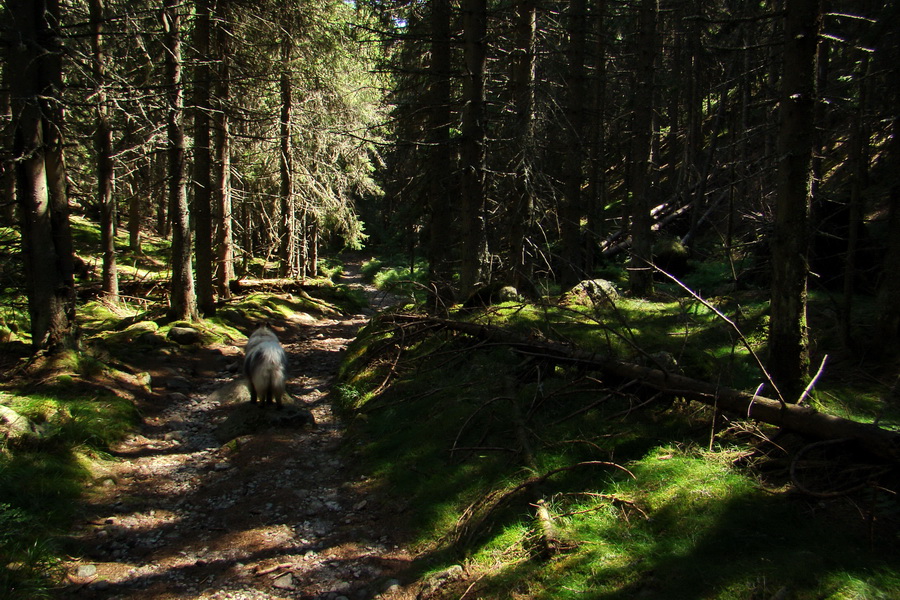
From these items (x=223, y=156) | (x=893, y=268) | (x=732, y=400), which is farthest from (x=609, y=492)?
(x=223, y=156)

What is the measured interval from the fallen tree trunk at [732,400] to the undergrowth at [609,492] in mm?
186

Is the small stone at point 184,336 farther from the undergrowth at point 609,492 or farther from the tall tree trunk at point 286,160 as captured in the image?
the tall tree trunk at point 286,160

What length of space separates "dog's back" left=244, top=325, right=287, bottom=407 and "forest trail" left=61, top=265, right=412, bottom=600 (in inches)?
10.5

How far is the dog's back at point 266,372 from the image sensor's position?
783 centimetres

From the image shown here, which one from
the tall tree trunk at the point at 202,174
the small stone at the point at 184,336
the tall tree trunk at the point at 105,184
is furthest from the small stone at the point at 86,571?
the tall tree trunk at the point at 105,184

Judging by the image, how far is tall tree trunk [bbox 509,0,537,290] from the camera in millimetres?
10406

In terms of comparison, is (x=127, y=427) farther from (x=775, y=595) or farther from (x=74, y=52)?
(x=775, y=595)

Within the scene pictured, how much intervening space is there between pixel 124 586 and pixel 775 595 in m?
4.83

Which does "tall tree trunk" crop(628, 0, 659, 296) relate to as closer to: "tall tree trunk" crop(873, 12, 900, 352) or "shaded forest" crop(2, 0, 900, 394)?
"shaded forest" crop(2, 0, 900, 394)

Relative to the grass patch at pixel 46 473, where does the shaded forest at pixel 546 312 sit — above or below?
above

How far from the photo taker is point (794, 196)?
500cm

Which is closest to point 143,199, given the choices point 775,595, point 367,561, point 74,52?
point 74,52

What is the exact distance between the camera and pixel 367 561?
4668mm

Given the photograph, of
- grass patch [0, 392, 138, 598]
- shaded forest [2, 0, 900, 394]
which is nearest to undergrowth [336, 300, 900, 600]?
shaded forest [2, 0, 900, 394]
